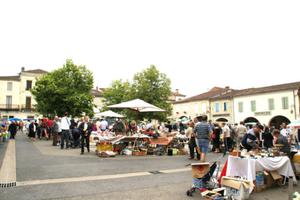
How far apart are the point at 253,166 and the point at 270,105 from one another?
3303cm

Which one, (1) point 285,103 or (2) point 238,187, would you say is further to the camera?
(1) point 285,103

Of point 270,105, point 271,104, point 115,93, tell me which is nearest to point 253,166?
point 271,104

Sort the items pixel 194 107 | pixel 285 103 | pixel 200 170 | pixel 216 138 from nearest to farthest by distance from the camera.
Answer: pixel 200 170 → pixel 216 138 → pixel 285 103 → pixel 194 107

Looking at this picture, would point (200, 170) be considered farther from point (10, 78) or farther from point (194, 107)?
point (10, 78)

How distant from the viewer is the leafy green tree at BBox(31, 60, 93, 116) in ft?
84.6

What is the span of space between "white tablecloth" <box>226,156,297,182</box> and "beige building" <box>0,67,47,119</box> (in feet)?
171

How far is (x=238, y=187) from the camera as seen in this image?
Result: 5.13 meters

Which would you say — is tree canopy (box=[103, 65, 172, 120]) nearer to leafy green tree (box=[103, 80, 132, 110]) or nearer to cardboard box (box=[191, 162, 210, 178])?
leafy green tree (box=[103, 80, 132, 110])

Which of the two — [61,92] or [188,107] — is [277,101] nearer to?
[188,107]

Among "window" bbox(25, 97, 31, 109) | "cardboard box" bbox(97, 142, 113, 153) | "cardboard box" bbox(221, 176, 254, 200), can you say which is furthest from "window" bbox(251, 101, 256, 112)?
"window" bbox(25, 97, 31, 109)

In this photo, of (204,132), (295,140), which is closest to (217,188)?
(204,132)

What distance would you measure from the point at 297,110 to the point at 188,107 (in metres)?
20.8

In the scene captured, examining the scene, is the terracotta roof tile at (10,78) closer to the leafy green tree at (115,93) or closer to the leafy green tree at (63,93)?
the leafy green tree at (115,93)

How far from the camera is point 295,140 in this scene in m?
16.9
